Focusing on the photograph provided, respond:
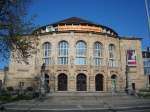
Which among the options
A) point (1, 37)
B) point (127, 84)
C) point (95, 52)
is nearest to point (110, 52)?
point (95, 52)

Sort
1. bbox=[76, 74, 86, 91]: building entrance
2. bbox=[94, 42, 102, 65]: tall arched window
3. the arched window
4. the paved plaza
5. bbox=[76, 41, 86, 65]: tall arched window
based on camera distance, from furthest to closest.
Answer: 1. the arched window
2. bbox=[94, 42, 102, 65]: tall arched window
3. bbox=[76, 41, 86, 65]: tall arched window
4. bbox=[76, 74, 86, 91]: building entrance
5. the paved plaza

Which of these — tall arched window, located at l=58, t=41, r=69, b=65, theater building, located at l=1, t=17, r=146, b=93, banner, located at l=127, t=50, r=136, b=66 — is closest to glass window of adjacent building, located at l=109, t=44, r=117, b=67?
theater building, located at l=1, t=17, r=146, b=93

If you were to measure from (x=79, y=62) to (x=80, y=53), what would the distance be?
1.86 meters

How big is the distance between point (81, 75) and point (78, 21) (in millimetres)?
12086

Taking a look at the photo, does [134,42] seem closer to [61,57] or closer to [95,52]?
[95,52]

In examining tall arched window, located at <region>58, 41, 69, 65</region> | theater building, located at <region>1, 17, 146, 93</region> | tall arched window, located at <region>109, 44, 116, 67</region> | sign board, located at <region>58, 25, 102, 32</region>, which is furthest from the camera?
tall arched window, located at <region>109, 44, 116, 67</region>

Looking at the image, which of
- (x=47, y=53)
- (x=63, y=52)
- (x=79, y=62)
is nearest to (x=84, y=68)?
(x=79, y=62)

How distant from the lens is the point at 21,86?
5778cm

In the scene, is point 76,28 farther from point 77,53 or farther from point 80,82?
point 80,82

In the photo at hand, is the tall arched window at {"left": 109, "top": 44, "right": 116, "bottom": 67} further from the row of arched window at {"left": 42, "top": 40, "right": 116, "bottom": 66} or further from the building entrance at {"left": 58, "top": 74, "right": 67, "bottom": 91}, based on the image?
the building entrance at {"left": 58, "top": 74, "right": 67, "bottom": 91}

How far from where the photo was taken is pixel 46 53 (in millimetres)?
56188

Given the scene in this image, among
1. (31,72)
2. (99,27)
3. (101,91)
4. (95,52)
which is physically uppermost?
(99,27)

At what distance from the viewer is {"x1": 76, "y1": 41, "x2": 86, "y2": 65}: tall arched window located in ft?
180

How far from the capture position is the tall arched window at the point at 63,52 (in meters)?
54.8
